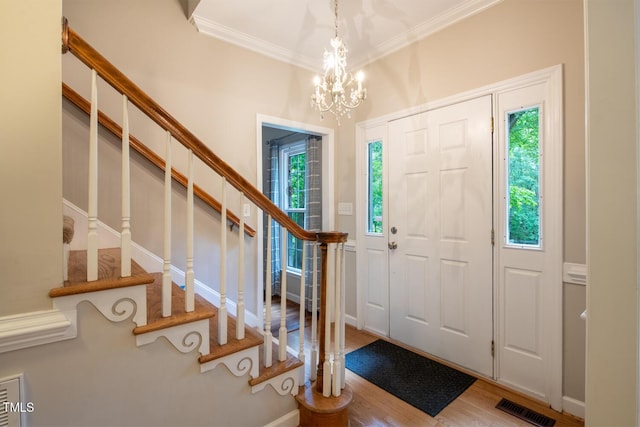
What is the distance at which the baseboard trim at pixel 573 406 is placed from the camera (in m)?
1.77

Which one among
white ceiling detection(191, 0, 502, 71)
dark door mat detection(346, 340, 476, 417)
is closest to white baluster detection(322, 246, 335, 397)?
dark door mat detection(346, 340, 476, 417)

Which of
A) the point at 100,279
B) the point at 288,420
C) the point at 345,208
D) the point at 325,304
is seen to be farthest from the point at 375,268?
the point at 100,279

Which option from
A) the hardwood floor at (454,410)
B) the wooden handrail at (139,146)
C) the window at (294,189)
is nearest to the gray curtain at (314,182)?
the window at (294,189)

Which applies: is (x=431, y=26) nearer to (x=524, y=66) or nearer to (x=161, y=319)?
(x=524, y=66)

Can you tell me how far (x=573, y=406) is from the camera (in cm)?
180

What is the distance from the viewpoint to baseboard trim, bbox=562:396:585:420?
69.5 inches

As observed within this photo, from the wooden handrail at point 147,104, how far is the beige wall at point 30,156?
0.06m

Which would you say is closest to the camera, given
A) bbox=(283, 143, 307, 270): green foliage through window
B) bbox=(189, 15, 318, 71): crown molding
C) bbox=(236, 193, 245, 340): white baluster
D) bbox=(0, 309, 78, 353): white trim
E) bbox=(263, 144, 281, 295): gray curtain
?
bbox=(0, 309, 78, 353): white trim

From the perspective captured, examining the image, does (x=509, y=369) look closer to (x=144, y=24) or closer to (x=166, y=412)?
(x=166, y=412)

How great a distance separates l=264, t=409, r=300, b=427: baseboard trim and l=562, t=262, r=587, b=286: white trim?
1.89m

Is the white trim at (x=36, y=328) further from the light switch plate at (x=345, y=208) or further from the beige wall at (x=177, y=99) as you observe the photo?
the light switch plate at (x=345, y=208)

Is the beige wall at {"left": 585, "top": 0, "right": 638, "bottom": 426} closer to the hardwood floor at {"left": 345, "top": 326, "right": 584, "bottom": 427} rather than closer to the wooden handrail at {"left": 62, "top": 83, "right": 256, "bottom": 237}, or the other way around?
the hardwood floor at {"left": 345, "top": 326, "right": 584, "bottom": 427}

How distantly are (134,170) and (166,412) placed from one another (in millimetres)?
1578

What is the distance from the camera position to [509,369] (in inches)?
82.0
